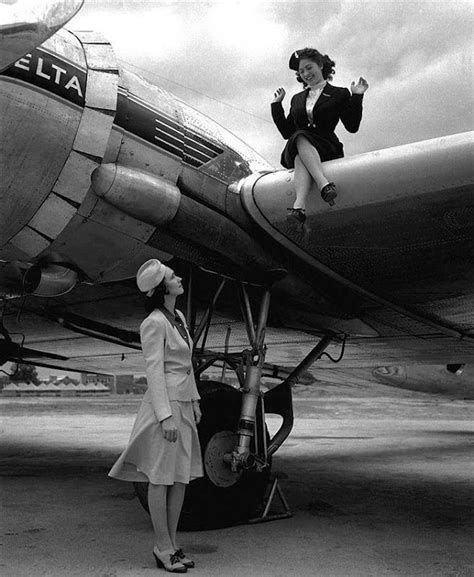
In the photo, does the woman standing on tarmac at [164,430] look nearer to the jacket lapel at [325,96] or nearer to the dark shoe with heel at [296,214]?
the dark shoe with heel at [296,214]

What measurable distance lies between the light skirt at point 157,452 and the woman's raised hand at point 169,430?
0.07 m

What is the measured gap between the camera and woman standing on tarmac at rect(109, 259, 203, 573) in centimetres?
383

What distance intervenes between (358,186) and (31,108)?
6.66 feet

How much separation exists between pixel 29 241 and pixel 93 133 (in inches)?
31.5

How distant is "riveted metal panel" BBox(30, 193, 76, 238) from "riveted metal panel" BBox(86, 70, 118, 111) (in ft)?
2.05

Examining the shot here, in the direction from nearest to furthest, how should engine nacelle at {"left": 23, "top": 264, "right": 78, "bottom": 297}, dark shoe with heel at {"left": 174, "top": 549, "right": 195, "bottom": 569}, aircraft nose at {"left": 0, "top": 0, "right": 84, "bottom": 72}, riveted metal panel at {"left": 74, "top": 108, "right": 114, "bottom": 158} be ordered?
aircraft nose at {"left": 0, "top": 0, "right": 84, "bottom": 72} < dark shoe with heel at {"left": 174, "top": 549, "right": 195, "bottom": 569} < riveted metal panel at {"left": 74, "top": 108, "right": 114, "bottom": 158} < engine nacelle at {"left": 23, "top": 264, "right": 78, "bottom": 297}

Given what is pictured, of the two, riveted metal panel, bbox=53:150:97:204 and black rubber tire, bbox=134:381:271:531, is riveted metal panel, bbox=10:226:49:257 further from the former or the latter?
black rubber tire, bbox=134:381:271:531

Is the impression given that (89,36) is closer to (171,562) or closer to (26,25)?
(26,25)

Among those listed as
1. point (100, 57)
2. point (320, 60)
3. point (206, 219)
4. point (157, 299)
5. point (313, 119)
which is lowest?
point (157, 299)

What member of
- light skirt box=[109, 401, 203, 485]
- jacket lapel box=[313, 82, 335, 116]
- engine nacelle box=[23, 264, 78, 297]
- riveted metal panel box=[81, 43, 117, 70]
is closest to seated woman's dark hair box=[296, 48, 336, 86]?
jacket lapel box=[313, 82, 335, 116]

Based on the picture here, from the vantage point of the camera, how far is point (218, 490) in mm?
4992

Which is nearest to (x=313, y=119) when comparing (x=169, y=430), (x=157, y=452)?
(x=169, y=430)

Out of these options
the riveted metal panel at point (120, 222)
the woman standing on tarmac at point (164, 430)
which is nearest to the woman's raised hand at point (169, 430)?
the woman standing on tarmac at point (164, 430)

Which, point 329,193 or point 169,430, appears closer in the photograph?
point 169,430
